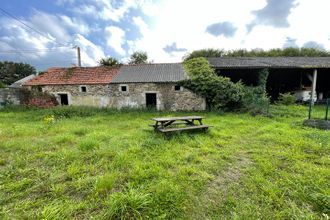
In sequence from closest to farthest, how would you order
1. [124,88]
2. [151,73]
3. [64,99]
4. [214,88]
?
[214,88], [124,88], [151,73], [64,99]

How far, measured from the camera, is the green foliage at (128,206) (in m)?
2.17

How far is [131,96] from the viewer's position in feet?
39.6

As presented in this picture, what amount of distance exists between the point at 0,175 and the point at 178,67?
1225 cm

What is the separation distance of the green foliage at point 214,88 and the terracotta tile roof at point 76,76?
583cm

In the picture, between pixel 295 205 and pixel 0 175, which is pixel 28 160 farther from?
pixel 295 205

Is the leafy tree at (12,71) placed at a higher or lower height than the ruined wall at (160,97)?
higher

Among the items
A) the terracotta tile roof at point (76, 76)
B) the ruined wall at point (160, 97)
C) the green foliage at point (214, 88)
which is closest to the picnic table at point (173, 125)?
the green foliage at point (214, 88)

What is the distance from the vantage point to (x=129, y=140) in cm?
504

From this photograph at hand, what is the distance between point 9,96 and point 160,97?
10717 millimetres

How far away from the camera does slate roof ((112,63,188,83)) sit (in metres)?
11.9

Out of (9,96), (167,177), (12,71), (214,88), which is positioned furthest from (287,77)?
(12,71)

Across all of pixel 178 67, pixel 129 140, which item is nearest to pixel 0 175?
pixel 129 140

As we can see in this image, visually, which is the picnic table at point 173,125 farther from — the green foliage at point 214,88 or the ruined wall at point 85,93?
the ruined wall at point 85,93

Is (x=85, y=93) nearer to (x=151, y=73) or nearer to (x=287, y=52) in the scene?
(x=151, y=73)
